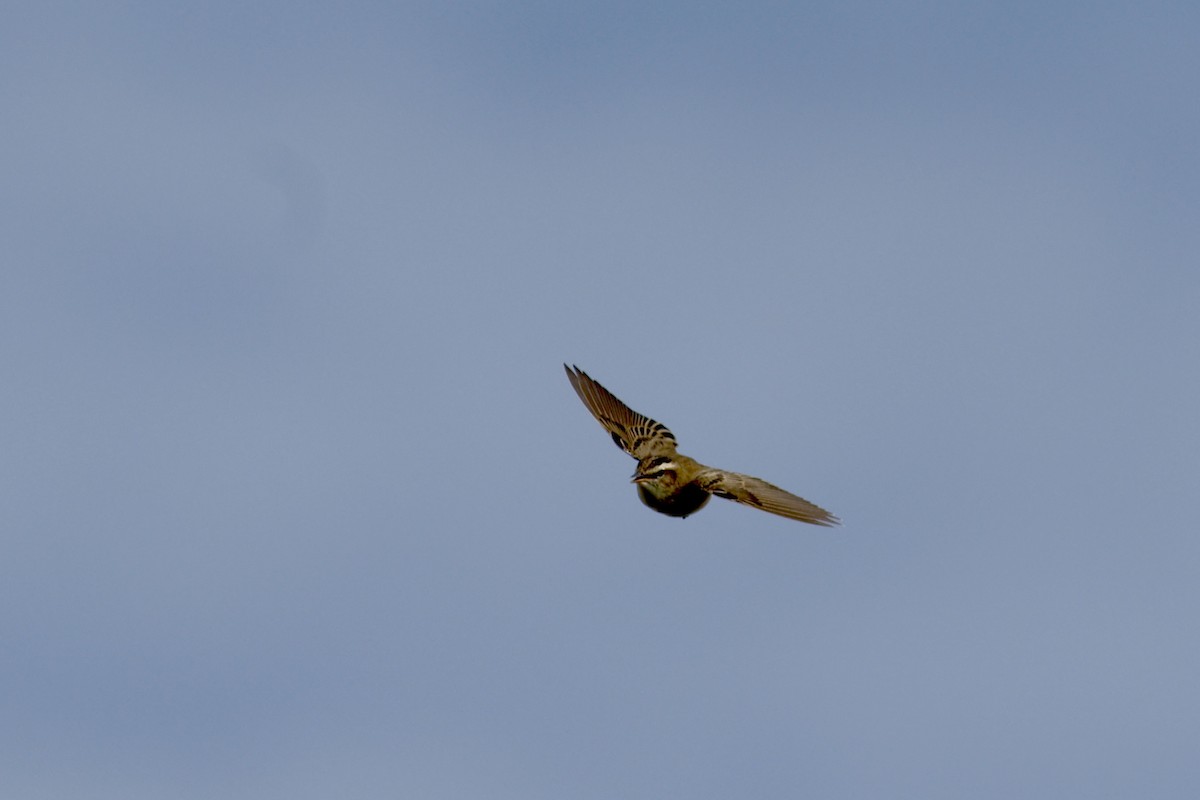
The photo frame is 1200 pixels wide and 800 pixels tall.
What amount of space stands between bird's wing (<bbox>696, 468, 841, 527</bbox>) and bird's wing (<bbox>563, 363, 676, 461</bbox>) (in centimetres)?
252

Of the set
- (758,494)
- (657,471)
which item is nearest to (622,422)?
(657,471)

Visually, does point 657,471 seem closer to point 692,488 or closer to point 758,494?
point 692,488

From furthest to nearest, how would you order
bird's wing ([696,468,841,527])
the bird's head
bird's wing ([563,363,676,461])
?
bird's wing ([563,363,676,461])
the bird's head
bird's wing ([696,468,841,527])

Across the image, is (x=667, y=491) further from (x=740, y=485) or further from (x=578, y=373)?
(x=578, y=373)

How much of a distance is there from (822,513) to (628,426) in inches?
308

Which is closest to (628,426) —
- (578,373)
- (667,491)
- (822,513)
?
(578,373)

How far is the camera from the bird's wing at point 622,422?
3431 cm

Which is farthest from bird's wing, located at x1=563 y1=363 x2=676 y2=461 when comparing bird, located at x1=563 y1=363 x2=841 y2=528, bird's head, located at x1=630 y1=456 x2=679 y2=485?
bird's head, located at x1=630 y1=456 x2=679 y2=485

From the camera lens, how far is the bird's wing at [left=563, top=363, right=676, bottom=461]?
113 feet

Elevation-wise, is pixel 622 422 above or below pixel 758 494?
above

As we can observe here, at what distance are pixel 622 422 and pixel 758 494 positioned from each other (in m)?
5.92

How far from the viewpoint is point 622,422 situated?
35.9 meters

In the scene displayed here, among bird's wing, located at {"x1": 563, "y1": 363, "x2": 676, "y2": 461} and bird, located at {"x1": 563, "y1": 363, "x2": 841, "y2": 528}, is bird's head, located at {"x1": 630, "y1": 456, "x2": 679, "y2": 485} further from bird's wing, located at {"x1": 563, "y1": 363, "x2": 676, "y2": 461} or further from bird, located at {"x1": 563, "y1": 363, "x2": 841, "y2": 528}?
bird's wing, located at {"x1": 563, "y1": 363, "x2": 676, "y2": 461}

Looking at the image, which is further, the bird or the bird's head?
the bird's head
